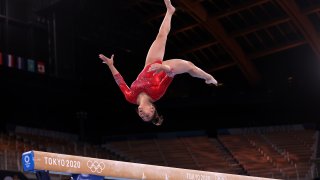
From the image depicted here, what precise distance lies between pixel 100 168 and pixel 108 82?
21.0m

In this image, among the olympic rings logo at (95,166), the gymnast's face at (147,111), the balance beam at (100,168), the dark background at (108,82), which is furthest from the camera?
the dark background at (108,82)

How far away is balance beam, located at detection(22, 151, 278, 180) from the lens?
22.1ft

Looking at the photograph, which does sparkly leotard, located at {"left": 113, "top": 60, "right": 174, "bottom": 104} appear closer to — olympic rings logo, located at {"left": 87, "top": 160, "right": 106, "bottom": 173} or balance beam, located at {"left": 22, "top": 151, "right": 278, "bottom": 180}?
balance beam, located at {"left": 22, "top": 151, "right": 278, "bottom": 180}

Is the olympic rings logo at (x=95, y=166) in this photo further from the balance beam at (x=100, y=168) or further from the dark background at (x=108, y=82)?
the dark background at (x=108, y=82)

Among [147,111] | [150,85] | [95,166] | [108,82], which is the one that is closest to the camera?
[95,166]

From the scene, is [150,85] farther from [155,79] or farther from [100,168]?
[100,168]

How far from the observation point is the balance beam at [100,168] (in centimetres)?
673

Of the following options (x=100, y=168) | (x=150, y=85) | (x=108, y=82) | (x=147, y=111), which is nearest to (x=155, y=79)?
(x=150, y=85)

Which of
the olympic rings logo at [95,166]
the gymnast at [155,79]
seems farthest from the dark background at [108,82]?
the olympic rings logo at [95,166]

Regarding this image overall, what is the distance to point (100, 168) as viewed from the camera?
24.1ft

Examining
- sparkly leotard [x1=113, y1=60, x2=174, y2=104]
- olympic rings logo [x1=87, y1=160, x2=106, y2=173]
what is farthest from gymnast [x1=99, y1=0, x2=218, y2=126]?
olympic rings logo [x1=87, y1=160, x2=106, y2=173]

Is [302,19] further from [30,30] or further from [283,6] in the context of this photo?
[30,30]

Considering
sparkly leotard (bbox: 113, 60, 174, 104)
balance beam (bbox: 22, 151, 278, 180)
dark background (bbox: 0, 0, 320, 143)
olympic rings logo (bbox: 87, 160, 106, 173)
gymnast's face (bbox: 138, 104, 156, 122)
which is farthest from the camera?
dark background (bbox: 0, 0, 320, 143)

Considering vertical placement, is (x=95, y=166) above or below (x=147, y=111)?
below
